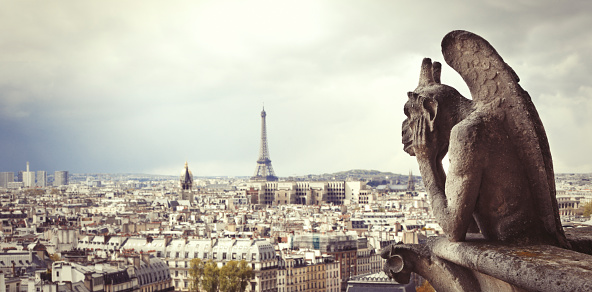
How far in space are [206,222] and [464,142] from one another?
64.7 meters

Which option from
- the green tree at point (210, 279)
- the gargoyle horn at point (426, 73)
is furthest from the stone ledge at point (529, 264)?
the green tree at point (210, 279)

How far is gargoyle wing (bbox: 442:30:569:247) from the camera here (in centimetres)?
302

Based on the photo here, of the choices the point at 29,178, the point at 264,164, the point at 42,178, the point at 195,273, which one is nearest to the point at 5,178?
the point at 29,178

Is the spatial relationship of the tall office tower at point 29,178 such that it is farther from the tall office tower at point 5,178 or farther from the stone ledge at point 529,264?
the stone ledge at point 529,264

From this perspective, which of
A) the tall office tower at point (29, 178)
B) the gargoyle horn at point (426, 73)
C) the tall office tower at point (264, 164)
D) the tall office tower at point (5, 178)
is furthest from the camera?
the tall office tower at point (29, 178)

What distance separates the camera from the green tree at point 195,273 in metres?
38.0

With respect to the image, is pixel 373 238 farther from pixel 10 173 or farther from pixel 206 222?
pixel 10 173

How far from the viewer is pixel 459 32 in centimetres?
319

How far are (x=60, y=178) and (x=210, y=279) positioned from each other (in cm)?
14535

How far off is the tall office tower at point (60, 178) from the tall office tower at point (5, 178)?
82.7 ft

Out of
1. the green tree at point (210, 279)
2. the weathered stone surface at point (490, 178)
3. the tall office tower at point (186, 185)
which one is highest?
the tall office tower at point (186, 185)

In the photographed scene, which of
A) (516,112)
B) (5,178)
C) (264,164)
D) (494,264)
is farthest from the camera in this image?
(264,164)

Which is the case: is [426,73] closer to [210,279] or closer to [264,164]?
[210,279]

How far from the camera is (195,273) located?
126ft
